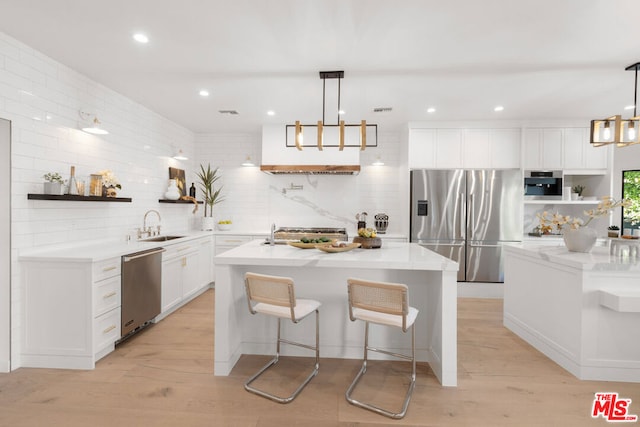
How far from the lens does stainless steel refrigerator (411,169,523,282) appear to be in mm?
5152

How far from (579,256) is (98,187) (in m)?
4.62

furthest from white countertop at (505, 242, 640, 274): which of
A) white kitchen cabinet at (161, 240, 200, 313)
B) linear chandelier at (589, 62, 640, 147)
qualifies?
white kitchen cabinet at (161, 240, 200, 313)

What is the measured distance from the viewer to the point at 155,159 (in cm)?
487

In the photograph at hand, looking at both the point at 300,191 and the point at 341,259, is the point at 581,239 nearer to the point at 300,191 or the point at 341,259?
the point at 341,259

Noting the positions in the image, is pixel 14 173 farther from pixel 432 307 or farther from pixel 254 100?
pixel 432 307

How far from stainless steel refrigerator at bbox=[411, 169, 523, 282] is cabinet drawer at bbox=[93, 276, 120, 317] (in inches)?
162

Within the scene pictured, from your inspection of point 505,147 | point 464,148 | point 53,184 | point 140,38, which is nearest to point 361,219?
point 464,148

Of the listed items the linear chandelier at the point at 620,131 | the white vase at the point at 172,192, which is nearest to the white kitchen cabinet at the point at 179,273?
the white vase at the point at 172,192

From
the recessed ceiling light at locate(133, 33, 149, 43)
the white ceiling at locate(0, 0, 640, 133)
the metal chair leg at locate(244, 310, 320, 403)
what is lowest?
the metal chair leg at locate(244, 310, 320, 403)

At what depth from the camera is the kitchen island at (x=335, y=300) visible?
2600 mm

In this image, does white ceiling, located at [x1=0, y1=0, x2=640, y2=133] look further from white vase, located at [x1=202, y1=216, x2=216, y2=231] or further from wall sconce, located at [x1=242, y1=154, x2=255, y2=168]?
white vase, located at [x1=202, y1=216, x2=216, y2=231]

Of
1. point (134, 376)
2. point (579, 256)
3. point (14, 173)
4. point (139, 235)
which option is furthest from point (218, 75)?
point (579, 256)

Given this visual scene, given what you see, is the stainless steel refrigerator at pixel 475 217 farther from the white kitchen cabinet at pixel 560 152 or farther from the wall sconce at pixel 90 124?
the wall sconce at pixel 90 124

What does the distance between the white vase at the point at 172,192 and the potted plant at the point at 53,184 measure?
1.97 metres
